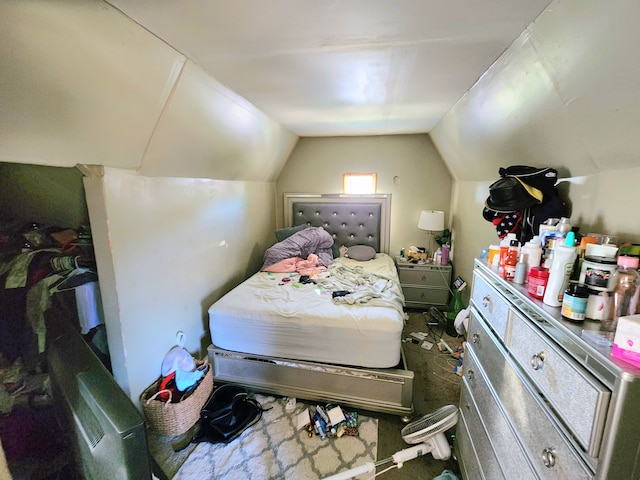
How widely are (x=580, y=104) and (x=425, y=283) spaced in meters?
2.42

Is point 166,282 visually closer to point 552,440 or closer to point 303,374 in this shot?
point 303,374

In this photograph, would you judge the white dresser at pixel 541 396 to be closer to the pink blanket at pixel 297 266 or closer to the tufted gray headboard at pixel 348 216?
the pink blanket at pixel 297 266

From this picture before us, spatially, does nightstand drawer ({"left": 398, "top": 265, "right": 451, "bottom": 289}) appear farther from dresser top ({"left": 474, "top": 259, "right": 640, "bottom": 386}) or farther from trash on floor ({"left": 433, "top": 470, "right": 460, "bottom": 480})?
dresser top ({"left": 474, "top": 259, "right": 640, "bottom": 386})

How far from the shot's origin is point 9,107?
0.98 m

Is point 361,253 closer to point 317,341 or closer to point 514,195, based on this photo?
point 317,341

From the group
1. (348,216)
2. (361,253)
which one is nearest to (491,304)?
(361,253)

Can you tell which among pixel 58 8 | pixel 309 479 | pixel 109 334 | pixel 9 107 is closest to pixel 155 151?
pixel 9 107

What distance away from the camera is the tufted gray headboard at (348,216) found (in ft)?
11.6

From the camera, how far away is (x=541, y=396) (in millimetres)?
838

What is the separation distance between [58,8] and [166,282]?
149cm

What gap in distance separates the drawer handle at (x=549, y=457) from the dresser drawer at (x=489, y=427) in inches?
3.7

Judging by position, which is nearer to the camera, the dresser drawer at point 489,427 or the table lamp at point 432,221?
the dresser drawer at point 489,427

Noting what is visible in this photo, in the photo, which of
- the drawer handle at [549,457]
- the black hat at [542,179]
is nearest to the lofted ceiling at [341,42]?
the black hat at [542,179]

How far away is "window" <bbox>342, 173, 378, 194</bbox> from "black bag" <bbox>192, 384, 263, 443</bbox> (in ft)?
8.69
